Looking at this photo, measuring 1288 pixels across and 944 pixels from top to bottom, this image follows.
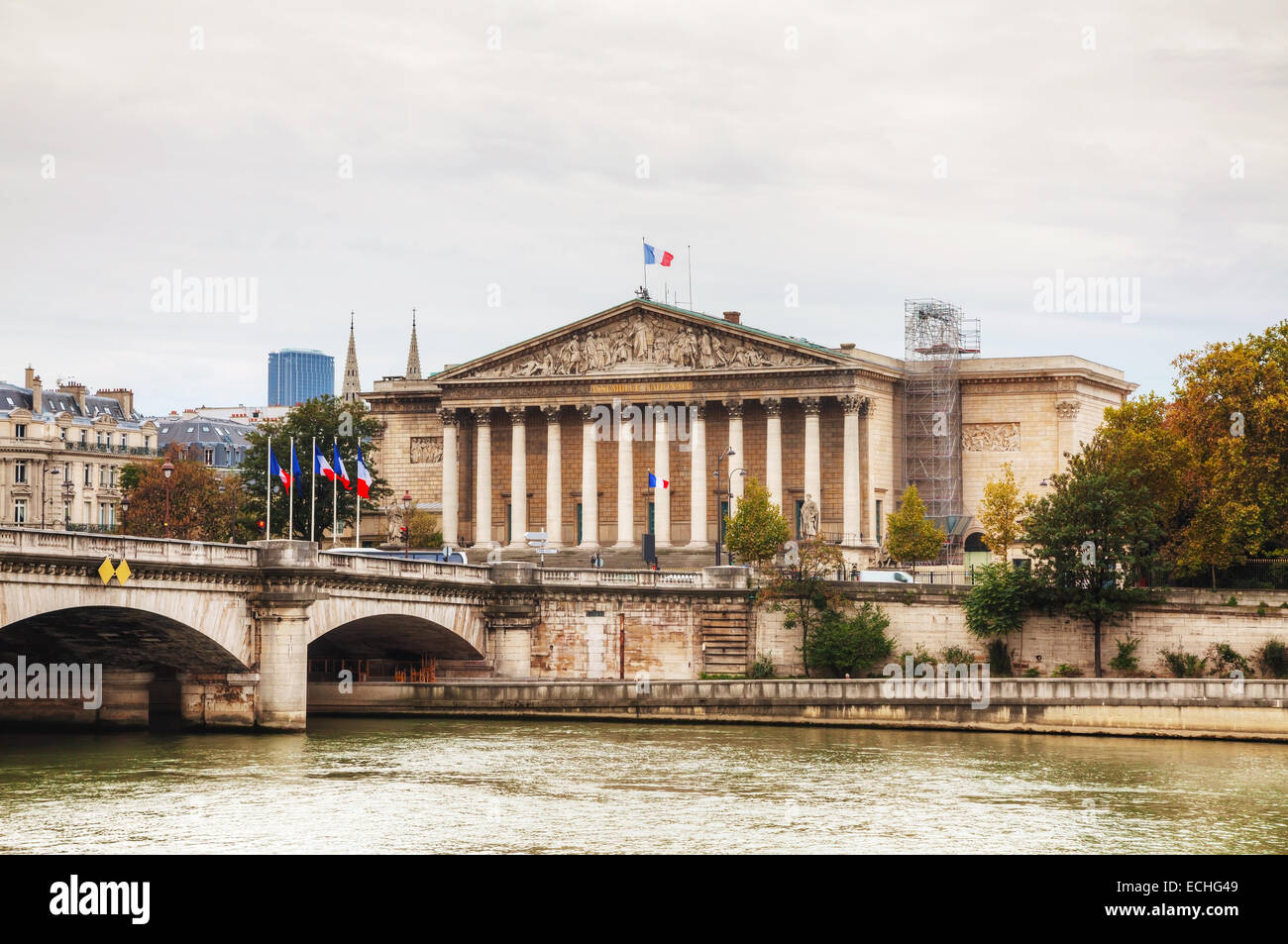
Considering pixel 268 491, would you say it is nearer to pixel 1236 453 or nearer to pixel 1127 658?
pixel 1127 658

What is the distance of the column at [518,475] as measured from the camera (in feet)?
328

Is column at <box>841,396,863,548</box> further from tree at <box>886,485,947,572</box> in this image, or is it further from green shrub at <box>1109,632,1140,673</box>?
green shrub at <box>1109,632,1140,673</box>

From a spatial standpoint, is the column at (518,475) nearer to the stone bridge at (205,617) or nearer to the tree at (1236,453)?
the stone bridge at (205,617)

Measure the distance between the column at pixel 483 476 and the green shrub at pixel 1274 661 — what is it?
4668 centimetres

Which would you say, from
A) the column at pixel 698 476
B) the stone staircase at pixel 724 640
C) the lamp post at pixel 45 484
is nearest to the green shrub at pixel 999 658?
the stone staircase at pixel 724 640

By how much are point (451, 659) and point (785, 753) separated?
65.5ft

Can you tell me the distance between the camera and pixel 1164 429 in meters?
71.6

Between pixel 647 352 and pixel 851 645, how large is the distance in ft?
97.6

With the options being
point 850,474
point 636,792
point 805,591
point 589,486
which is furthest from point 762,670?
point 589,486

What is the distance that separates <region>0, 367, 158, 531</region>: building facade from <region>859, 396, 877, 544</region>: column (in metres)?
43.4

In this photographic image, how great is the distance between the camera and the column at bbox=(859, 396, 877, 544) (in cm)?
9306

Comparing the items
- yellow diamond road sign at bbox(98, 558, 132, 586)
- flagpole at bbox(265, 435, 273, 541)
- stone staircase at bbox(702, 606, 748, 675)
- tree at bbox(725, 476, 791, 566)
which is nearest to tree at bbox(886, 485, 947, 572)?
tree at bbox(725, 476, 791, 566)
